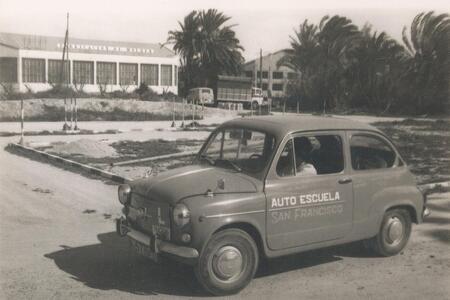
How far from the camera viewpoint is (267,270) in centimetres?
512

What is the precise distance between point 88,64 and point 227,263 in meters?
48.6

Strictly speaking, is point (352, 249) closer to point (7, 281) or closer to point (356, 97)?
point (7, 281)

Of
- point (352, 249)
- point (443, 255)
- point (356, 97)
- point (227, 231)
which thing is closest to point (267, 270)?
point (227, 231)

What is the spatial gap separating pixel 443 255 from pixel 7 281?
4.42 m

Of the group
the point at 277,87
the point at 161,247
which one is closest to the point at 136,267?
the point at 161,247

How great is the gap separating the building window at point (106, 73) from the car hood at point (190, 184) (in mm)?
47365

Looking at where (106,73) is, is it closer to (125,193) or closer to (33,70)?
(33,70)

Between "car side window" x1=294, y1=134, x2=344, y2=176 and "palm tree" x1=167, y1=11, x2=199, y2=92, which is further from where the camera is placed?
"palm tree" x1=167, y1=11, x2=199, y2=92

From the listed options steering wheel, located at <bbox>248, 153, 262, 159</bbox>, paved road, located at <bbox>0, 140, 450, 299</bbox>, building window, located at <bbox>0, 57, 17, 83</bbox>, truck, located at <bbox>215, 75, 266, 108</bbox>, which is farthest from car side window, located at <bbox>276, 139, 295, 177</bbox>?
building window, located at <bbox>0, 57, 17, 83</bbox>

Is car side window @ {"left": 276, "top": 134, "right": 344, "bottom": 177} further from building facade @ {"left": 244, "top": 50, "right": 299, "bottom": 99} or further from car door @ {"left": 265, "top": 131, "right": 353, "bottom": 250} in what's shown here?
building facade @ {"left": 244, "top": 50, "right": 299, "bottom": 99}

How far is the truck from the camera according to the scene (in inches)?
1882

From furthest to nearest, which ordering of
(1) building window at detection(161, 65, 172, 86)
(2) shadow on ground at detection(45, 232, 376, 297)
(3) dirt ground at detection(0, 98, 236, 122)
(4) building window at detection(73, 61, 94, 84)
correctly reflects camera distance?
(1) building window at detection(161, 65, 172, 86), (4) building window at detection(73, 61, 94, 84), (3) dirt ground at detection(0, 98, 236, 122), (2) shadow on ground at detection(45, 232, 376, 297)

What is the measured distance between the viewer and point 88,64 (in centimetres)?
5034

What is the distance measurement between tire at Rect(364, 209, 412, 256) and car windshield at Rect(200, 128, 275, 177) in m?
1.61
